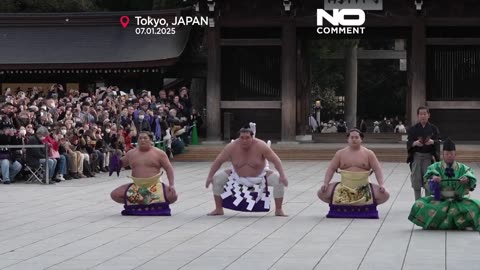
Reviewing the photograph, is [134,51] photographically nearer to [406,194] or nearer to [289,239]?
[406,194]

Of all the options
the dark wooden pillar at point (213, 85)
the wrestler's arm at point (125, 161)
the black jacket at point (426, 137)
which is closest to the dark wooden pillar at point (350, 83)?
the dark wooden pillar at point (213, 85)

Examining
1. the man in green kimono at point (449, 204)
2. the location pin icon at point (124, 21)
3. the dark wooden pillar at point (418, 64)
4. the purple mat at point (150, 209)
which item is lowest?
the purple mat at point (150, 209)

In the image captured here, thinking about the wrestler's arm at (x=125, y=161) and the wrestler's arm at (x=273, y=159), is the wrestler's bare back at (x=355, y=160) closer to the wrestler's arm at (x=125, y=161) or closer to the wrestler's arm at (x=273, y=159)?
the wrestler's arm at (x=273, y=159)

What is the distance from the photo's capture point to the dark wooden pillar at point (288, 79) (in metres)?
29.3

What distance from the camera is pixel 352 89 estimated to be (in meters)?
42.5

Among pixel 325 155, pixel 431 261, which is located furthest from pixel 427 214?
pixel 325 155

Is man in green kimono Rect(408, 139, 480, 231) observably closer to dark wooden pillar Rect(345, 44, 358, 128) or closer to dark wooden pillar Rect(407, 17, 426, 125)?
dark wooden pillar Rect(407, 17, 426, 125)

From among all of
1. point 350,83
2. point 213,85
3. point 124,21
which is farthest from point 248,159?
point 350,83

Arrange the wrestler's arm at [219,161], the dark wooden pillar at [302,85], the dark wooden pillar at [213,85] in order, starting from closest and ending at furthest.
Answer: the wrestler's arm at [219,161] → the dark wooden pillar at [213,85] → the dark wooden pillar at [302,85]

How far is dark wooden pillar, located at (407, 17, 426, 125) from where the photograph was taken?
29.0 m

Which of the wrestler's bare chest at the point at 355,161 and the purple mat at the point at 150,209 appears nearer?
the wrestler's bare chest at the point at 355,161

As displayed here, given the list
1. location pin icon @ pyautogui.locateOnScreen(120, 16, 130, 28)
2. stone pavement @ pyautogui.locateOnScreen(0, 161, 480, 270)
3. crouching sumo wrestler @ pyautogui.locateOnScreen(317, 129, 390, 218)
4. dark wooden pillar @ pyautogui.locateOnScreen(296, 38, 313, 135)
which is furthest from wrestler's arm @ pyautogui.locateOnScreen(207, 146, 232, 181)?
location pin icon @ pyautogui.locateOnScreen(120, 16, 130, 28)

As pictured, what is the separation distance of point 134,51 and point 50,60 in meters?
2.58

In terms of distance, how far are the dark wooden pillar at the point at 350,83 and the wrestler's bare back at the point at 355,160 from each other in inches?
1068
